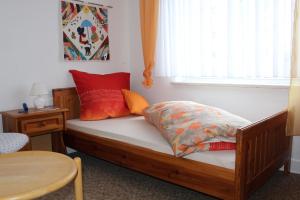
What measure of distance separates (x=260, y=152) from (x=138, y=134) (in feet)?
3.05

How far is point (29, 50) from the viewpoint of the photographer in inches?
113

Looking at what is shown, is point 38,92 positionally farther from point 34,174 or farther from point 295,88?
point 295,88

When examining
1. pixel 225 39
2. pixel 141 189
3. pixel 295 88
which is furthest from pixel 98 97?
pixel 295 88

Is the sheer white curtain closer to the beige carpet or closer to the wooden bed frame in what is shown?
the wooden bed frame

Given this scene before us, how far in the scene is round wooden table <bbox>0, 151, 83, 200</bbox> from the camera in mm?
1294

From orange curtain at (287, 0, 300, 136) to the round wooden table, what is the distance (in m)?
1.67

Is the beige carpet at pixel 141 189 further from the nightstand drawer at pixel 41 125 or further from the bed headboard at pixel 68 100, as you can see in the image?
the bed headboard at pixel 68 100

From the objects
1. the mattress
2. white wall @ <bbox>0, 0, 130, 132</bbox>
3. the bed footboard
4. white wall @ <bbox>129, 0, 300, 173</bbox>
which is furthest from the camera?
white wall @ <bbox>0, 0, 130, 132</bbox>

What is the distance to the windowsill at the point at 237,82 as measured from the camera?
2556 mm

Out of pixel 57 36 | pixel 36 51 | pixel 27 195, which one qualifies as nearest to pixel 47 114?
pixel 36 51

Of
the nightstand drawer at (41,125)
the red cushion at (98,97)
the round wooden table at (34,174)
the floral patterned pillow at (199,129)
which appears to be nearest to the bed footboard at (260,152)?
the floral patterned pillow at (199,129)

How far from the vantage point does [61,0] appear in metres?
3.06

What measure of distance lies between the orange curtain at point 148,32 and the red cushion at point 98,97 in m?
0.44

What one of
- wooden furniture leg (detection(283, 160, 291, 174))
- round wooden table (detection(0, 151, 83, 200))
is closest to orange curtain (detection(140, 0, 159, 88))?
wooden furniture leg (detection(283, 160, 291, 174))
